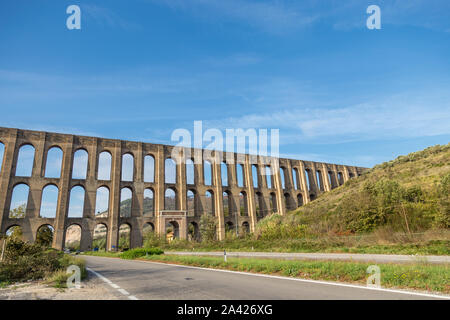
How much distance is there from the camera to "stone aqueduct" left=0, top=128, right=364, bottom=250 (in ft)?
113

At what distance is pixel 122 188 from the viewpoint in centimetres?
3966

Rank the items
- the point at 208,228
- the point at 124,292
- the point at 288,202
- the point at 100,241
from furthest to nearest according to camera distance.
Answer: the point at 100,241
the point at 288,202
the point at 208,228
the point at 124,292

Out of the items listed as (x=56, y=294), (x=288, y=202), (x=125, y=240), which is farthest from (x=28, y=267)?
(x=125, y=240)

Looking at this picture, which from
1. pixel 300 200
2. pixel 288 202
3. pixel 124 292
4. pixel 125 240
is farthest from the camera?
pixel 125 240

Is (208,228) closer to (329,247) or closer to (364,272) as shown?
(329,247)

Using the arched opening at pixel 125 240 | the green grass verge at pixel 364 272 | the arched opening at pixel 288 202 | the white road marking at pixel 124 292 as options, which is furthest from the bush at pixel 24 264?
the arched opening at pixel 288 202

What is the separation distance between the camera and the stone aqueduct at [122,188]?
1356 inches

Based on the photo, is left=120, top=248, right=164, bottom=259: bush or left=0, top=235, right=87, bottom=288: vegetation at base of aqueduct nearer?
left=0, top=235, right=87, bottom=288: vegetation at base of aqueduct

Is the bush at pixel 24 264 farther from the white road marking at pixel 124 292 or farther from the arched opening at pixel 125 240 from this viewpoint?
the arched opening at pixel 125 240

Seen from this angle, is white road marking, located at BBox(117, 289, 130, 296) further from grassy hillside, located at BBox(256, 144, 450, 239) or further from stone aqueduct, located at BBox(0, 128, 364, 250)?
stone aqueduct, located at BBox(0, 128, 364, 250)

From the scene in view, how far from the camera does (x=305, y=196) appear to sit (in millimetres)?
53688

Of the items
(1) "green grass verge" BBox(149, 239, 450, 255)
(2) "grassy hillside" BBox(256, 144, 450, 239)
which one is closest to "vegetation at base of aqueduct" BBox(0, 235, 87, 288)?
(1) "green grass verge" BBox(149, 239, 450, 255)
